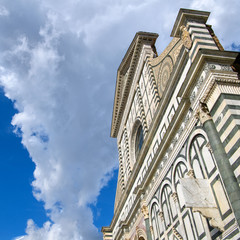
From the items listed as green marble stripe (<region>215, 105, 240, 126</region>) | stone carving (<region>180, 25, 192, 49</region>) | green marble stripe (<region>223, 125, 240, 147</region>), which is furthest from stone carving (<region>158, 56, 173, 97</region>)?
green marble stripe (<region>223, 125, 240, 147</region>)

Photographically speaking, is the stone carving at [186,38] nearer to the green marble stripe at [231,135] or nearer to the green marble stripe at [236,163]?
the green marble stripe at [231,135]

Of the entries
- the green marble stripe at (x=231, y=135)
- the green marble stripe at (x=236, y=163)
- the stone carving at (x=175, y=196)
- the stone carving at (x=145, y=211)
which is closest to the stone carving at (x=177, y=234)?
the stone carving at (x=175, y=196)

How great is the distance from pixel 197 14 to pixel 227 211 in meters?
6.11

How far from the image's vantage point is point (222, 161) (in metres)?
6.04

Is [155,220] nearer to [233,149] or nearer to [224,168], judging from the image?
[224,168]

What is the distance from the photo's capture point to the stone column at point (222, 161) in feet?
18.3

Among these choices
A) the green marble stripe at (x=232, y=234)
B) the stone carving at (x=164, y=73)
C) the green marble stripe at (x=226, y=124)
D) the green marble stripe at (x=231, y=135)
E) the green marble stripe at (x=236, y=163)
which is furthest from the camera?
the stone carving at (x=164, y=73)

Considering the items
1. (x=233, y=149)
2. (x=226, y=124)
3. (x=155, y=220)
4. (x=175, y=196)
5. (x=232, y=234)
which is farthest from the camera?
(x=155, y=220)

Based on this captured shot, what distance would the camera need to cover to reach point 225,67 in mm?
7250

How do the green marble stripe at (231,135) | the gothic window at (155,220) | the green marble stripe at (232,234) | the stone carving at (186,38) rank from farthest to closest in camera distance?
the gothic window at (155,220) < the stone carving at (186,38) < the green marble stripe at (231,135) < the green marble stripe at (232,234)

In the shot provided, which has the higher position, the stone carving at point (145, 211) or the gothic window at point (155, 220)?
the stone carving at point (145, 211)

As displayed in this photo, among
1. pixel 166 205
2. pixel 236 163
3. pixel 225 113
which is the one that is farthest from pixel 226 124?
pixel 166 205

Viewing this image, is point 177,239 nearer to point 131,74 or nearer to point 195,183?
point 195,183

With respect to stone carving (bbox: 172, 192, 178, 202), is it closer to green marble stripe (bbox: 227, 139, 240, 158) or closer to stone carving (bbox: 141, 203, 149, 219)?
stone carving (bbox: 141, 203, 149, 219)
